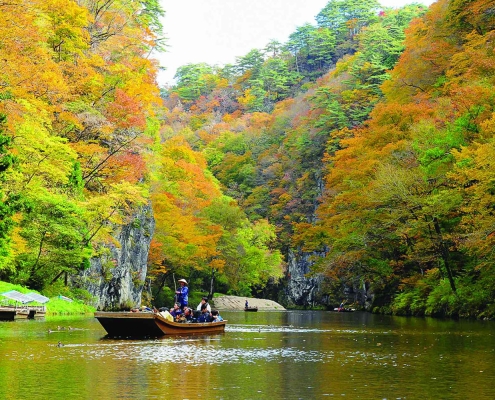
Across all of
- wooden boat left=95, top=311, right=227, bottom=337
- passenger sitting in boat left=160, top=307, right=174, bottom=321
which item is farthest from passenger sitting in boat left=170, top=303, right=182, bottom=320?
passenger sitting in boat left=160, top=307, right=174, bottom=321

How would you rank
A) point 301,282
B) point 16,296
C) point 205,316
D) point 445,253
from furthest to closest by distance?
point 301,282
point 445,253
point 16,296
point 205,316

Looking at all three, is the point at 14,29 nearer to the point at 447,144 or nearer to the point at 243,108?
the point at 447,144

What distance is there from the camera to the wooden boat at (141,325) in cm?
1970

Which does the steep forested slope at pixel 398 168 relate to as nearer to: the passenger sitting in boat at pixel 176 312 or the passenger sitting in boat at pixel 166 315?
the passenger sitting in boat at pixel 176 312

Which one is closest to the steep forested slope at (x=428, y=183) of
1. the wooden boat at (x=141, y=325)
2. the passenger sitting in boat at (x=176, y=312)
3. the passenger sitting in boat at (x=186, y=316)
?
the passenger sitting in boat at (x=186, y=316)

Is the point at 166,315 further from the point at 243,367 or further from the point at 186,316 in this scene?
the point at 243,367

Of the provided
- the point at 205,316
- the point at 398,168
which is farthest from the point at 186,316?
the point at 398,168

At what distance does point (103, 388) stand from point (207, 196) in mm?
57013

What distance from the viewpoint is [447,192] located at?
32.8 meters

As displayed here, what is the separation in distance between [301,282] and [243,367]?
54.3m

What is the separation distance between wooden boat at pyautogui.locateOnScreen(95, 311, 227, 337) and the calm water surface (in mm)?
467

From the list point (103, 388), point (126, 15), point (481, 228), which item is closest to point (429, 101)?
point (481, 228)

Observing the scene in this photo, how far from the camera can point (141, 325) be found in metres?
20.3

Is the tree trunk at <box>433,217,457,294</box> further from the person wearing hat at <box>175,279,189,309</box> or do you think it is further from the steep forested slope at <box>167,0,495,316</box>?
the person wearing hat at <box>175,279,189,309</box>
